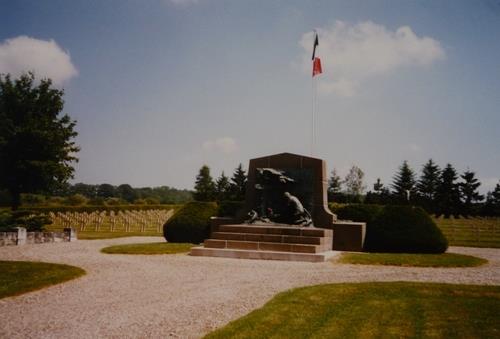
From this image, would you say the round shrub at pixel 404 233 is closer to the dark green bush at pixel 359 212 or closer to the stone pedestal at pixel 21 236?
the dark green bush at pixel 359 212

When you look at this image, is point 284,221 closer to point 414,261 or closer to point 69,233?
point 414,261

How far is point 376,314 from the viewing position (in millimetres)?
6660

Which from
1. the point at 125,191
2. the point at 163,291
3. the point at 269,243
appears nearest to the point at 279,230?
the point at 269,243

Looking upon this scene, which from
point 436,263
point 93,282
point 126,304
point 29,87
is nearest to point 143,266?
point 93,282

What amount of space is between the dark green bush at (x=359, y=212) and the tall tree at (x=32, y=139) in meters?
20.0

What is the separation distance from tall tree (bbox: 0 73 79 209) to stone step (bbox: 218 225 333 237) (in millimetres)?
17149

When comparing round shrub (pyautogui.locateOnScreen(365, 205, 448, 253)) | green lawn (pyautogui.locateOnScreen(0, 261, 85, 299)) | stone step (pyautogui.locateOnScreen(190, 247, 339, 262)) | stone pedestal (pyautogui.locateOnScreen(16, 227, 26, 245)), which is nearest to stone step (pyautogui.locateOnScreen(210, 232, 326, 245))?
stone step (pyautogui.locateOnScreen(190, 247, 339, 262))

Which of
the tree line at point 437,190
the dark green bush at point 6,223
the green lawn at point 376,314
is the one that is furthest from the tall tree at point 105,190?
the green lawn at point 376,314

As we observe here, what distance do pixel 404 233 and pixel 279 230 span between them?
18.4ft

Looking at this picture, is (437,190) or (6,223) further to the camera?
(437,190)

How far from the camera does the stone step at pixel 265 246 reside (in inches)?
579

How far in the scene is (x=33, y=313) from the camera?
688 centimetres

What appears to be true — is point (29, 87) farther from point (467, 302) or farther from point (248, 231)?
point (467, 302)

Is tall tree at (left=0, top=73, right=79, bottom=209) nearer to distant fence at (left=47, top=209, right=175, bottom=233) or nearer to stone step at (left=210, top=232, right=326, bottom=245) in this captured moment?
distant fence at (left=47, top=209, right=175, bottom=233)
